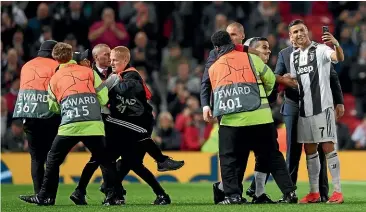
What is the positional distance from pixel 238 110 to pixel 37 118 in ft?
9.06

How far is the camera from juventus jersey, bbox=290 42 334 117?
38.8ft

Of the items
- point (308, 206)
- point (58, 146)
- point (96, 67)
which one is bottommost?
point (308, 206)

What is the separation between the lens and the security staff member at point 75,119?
11453mm

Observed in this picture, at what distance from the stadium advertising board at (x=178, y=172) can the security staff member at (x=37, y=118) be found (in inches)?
240

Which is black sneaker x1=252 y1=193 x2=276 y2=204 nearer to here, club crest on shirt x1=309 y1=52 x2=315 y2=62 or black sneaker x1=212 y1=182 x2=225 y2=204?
black sneaker x1=212 y1=182 x2=225 y2=204

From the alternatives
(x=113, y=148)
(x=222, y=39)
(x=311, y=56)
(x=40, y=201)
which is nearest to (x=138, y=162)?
(x=113, y=148)

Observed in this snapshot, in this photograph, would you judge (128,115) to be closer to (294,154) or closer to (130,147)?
(130,147)

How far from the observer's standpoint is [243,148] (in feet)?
37.6

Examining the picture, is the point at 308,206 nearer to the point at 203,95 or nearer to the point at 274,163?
the point at 274,163

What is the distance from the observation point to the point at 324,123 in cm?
1180

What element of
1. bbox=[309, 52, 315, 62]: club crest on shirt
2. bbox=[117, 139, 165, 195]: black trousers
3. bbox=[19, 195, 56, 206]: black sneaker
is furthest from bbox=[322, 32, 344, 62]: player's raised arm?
bbox=[19, 195, 56, 206]: black sneaker

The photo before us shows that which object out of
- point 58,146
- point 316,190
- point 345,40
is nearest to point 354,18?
point 345,40

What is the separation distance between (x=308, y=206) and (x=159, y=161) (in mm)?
1991

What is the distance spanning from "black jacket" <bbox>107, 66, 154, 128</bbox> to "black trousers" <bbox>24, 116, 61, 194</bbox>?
1.04 meters
